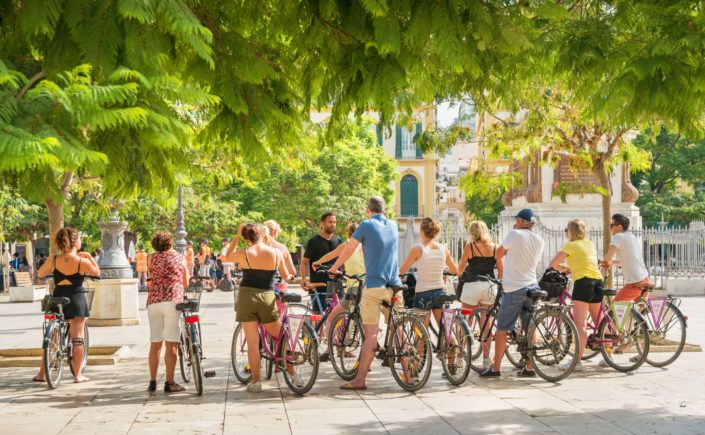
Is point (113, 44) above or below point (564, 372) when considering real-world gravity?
above

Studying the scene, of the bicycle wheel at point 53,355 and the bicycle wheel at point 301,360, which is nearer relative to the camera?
the bicycle wheel at point 301,360

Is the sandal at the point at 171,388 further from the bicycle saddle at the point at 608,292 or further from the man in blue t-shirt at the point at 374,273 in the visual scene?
the bicycle saddle at the point at 608,292

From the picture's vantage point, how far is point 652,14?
289 inches

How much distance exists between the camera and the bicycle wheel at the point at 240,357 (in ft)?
36.8

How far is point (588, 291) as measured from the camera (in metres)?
11.8

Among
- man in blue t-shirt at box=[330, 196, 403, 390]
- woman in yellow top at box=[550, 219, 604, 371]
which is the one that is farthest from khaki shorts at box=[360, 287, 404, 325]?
woman in yellow top at box=[550, 219, 604, 371]

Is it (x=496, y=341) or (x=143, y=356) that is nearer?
(x=496, y=341)

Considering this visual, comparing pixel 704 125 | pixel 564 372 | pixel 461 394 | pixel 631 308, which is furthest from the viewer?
pixel 631 308

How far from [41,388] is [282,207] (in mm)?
43227

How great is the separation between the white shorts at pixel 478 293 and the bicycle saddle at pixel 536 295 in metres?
0.91

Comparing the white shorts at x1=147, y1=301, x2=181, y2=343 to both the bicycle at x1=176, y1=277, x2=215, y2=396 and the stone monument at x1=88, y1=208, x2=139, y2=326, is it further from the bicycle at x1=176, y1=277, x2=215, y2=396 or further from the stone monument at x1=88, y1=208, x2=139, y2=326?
the stone monument at x1=88, y1=208, x2=139, y2=326

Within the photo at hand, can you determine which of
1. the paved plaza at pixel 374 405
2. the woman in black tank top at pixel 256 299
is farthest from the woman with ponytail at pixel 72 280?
the woman in black tank top at pixel 256 299

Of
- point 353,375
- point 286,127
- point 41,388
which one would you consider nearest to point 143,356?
point 41,388

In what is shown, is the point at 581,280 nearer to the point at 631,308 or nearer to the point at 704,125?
the point at 631,308
